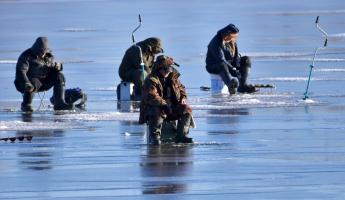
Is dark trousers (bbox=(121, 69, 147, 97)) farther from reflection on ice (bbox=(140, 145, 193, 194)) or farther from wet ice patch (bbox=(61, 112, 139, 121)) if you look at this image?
reflection on ice (bbox=(140, 145, 193, 194))

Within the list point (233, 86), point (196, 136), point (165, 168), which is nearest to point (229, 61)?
point (233, 86)

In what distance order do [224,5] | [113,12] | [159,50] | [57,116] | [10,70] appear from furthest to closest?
[224,5] < [113,12] < [10,70] < [159,50] < [57,116]

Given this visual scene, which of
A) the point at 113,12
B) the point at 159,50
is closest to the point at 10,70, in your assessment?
the point at 159,50

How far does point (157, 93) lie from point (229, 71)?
321 inches

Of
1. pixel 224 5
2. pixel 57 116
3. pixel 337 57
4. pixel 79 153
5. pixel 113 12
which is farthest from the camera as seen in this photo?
pixel 224 5

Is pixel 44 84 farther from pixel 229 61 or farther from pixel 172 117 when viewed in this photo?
pixel 172 117

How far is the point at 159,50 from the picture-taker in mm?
25922

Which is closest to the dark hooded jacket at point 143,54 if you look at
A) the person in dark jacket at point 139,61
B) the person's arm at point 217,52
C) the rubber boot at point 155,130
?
the person in dark jacket at point 139,61

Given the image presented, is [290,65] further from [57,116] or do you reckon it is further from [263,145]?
[263,145]

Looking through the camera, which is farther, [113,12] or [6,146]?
[113,12]

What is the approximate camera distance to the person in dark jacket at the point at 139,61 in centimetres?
2577

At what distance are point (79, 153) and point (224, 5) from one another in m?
54.1

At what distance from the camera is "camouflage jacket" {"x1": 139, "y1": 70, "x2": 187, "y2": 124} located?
18.9 metres

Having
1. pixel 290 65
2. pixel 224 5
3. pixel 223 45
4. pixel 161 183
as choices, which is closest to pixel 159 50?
pixel 223 45
